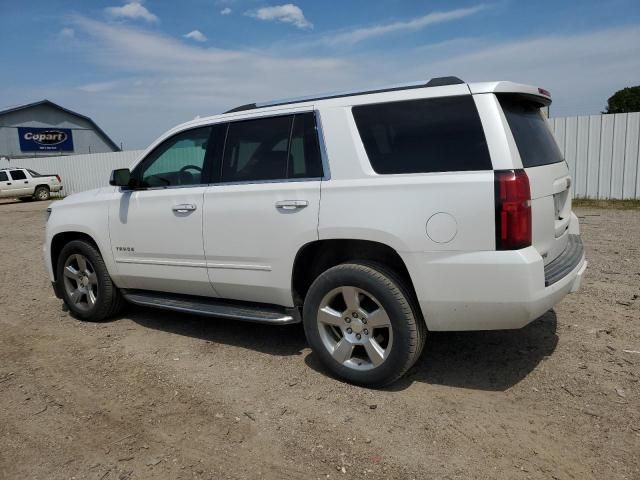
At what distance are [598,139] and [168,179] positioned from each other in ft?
38.3

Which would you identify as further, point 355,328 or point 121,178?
point 121,178

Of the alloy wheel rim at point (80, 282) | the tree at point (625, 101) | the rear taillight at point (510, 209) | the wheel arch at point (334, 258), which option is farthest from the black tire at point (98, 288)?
the tree at point (625, 101)

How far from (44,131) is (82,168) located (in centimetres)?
1976

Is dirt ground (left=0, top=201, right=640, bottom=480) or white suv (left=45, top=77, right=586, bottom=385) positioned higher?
white suv (left=45, top=77, right=586, bottom=385)

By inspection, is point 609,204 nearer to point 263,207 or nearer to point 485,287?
point 485,287

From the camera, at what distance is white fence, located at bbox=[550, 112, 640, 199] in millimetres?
12547

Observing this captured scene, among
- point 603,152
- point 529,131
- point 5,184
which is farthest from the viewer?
point 5,184

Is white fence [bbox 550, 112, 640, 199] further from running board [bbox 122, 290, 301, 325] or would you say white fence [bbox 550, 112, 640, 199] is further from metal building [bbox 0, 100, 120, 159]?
metal building [bbox 0, 100, 120, 159]

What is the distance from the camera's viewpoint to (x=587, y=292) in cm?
544

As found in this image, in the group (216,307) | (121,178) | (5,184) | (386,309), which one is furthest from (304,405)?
(5,184)

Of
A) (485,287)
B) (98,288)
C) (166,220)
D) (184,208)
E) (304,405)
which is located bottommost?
(304,405)

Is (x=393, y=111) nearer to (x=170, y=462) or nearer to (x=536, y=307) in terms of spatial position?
(x=536, y=307)

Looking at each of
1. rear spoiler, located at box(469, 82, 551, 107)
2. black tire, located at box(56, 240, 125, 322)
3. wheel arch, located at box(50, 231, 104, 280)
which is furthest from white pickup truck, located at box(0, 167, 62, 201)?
rear spoiler, located at box(469, 82, 551, 107)

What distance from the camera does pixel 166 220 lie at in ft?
14.7
